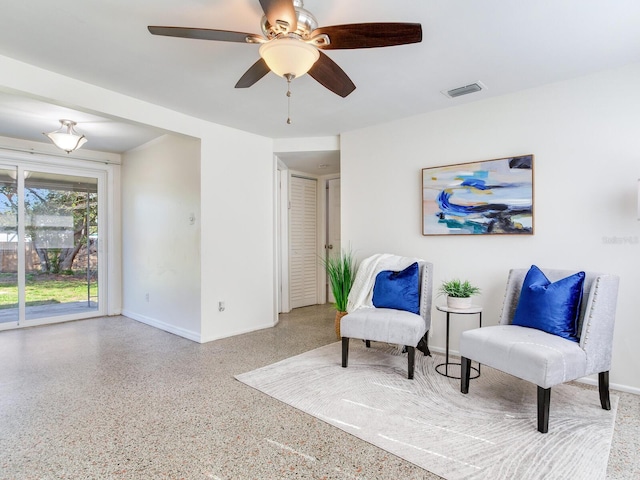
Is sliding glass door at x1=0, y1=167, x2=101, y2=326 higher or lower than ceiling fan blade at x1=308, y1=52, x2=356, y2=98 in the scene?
lower

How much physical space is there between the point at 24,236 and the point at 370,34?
502cm

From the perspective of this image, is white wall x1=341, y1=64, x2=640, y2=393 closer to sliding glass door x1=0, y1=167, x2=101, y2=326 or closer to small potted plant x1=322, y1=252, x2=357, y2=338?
small potted plant x1=322, y1=252, x2=357, y2=338

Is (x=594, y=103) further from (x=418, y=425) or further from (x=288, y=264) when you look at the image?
(x=288, y=264)

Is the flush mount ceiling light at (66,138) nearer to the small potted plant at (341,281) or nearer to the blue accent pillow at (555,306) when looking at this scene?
the small potted plant at (341,281)

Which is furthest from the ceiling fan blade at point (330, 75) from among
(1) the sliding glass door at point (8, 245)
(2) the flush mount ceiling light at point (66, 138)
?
(1) the sliding glass door at point (8, 245)

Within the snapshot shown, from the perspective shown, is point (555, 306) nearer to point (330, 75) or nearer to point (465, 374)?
point (465, 374)

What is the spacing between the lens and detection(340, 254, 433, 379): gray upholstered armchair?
2785mm

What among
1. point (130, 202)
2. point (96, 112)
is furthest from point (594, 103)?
point (130, 202)

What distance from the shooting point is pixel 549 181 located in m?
2.89

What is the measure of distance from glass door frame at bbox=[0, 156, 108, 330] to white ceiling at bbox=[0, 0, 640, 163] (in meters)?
1.23

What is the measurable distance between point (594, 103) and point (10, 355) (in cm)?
555

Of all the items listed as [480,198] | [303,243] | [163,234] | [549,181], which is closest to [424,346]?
[480,198]

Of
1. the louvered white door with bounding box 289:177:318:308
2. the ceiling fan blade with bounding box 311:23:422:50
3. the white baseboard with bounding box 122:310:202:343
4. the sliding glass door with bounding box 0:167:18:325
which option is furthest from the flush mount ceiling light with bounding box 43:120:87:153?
the ceiling fan blade with bounding box 311:23:422:50

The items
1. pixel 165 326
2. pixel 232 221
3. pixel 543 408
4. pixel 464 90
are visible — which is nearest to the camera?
pixel 543 408
